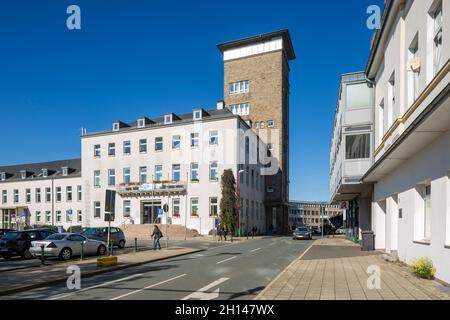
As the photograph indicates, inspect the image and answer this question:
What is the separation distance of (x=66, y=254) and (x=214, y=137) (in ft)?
92.7

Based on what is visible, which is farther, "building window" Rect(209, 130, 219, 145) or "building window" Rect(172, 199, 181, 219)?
"building window" Rect(172, 199, 181, 219)

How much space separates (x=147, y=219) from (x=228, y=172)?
14.1 meters

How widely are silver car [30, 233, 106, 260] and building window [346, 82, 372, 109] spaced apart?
16.9 meters

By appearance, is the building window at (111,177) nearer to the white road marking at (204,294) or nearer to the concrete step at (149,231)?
the concrete step at (149,231)

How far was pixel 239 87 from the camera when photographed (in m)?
60.8

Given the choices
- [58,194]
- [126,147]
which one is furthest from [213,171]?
[58,194]

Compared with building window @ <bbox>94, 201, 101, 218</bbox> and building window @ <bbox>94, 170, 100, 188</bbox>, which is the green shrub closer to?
building window @ <bbox>94, 201, 101, 218</bbox>

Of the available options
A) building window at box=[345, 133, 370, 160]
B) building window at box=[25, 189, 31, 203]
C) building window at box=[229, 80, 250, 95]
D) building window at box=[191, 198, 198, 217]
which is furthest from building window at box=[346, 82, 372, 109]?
building window at box=[25, 189, 31, 203]

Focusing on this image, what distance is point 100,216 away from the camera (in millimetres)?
50625

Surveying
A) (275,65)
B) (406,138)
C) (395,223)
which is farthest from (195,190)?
(406,138)

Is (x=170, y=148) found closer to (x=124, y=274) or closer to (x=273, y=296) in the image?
(x=124, y=274)

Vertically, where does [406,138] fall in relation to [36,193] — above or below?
above

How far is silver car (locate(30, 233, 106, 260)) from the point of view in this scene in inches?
689

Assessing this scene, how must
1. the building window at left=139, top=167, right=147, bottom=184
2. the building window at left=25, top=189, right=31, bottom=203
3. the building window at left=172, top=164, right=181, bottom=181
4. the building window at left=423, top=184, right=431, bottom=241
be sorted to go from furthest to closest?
the building window at left=25, top=189, right=31, bottom=203 → the building window at left=139, top=167, right=147, bottom=184 → the building window at left=172, top=164, right=181, bottom=181 → the building window at left=423, top=184, right=431, bottom=241
